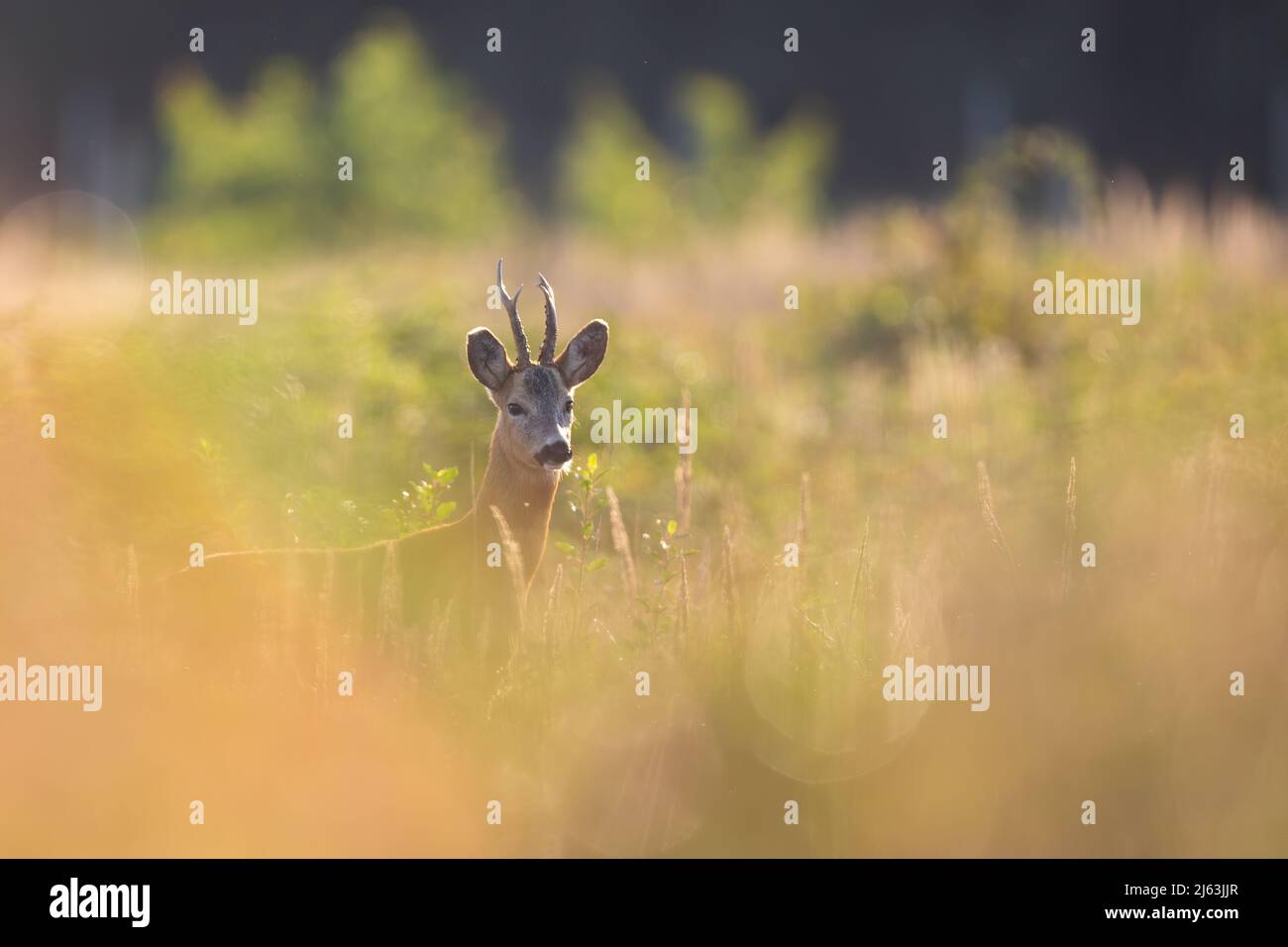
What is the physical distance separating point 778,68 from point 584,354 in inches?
1422

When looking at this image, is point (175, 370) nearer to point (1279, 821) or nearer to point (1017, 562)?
point (1017, 562)

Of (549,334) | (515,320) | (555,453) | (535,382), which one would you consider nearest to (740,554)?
(555,453)

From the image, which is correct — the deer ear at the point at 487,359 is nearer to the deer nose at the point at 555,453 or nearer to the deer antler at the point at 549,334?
the deer antler at the point at 549,334

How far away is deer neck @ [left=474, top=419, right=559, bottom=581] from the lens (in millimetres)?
7781

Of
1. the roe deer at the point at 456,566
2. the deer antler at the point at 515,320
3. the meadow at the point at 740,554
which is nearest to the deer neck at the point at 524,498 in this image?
the roe deer at the point at 456,566

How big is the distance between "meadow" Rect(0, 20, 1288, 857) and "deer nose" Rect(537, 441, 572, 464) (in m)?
0.25

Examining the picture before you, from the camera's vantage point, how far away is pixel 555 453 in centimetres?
736

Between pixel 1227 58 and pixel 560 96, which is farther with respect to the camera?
pixel 560 96

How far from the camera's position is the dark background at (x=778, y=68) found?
36.1 metres

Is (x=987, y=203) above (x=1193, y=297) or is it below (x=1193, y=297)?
above

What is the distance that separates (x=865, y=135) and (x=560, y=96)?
9.16m

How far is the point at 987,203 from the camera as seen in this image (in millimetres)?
16312
